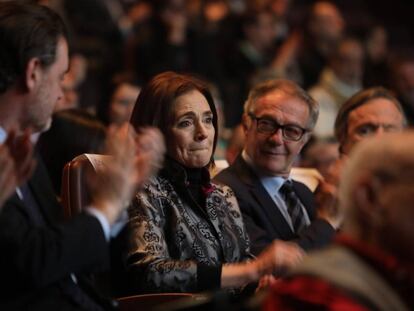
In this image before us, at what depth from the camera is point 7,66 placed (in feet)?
7.48

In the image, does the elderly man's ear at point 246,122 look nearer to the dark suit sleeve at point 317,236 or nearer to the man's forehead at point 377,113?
the man's forehead at point 377,113

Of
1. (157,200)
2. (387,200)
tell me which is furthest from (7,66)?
(387,200)

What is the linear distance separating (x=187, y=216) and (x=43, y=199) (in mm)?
679

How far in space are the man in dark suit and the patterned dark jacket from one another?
35 cm

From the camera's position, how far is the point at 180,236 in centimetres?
287

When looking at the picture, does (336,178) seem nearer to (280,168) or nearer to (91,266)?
(280,168)

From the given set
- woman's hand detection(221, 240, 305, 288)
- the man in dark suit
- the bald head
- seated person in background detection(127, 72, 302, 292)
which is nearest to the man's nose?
seated person in background detection(127, 72, 302, 292)

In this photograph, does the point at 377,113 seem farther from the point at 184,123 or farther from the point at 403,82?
the point at 403,82

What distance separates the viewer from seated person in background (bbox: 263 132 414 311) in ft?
5.86

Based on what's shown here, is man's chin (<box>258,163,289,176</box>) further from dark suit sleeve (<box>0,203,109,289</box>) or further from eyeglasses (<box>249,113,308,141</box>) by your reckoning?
dark suit sleeve (<box>0,203,109,289</box>)

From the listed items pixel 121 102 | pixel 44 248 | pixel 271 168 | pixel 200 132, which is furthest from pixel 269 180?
pixel 121 102

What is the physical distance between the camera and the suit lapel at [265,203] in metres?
3.36

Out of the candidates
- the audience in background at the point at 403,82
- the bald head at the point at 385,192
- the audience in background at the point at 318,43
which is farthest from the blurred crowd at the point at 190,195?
the audience in background at the point at 318,43

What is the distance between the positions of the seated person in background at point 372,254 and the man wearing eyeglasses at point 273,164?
1432 millimetres
